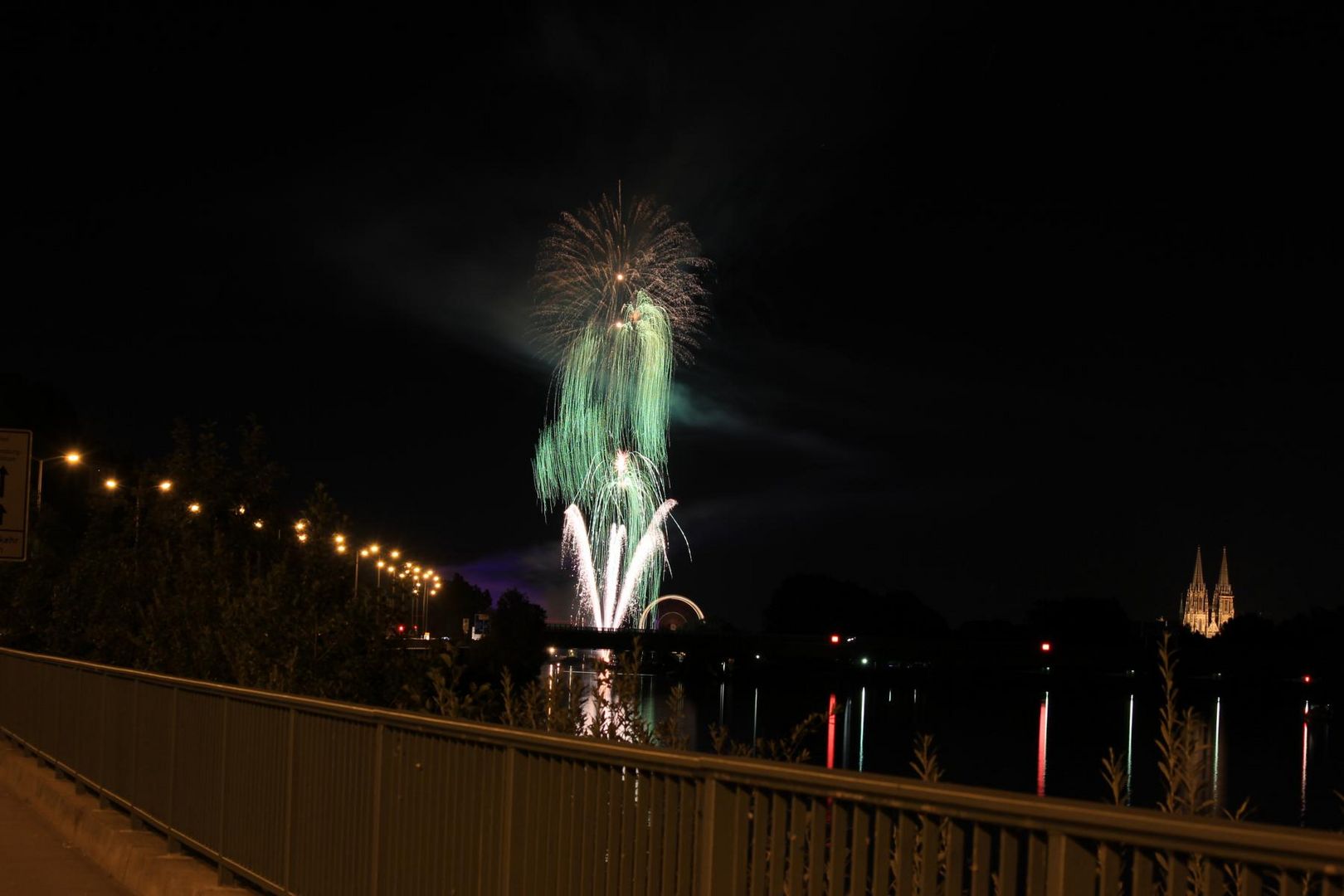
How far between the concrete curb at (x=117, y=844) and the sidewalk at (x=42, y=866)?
0.30 ft

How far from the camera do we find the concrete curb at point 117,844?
10148 mm

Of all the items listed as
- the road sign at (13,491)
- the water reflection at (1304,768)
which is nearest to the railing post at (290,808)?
the road sign at (13,491)

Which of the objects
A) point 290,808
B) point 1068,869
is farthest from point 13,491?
point 1068,869

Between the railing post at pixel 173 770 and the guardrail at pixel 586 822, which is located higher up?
the guardrail at pixel 586 822

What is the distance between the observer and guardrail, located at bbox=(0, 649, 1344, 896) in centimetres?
389

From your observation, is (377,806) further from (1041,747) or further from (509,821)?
(1041,747)

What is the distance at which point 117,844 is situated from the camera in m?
11.6

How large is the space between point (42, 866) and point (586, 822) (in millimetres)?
7348

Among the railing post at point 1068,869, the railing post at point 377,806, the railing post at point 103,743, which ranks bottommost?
the railing post at point 103,743

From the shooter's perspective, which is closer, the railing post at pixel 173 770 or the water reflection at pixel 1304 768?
the railing post at pixel 173 770

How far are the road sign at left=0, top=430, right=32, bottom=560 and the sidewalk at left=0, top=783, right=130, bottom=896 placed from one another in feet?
18.2

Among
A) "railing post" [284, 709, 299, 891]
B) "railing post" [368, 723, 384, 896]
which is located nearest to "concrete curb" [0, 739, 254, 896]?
"railing post" [284, 709, 299, 891]

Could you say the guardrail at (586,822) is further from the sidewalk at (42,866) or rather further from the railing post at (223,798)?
the sidewalk at (42,866)

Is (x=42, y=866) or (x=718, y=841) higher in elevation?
(x=718, y=841)
